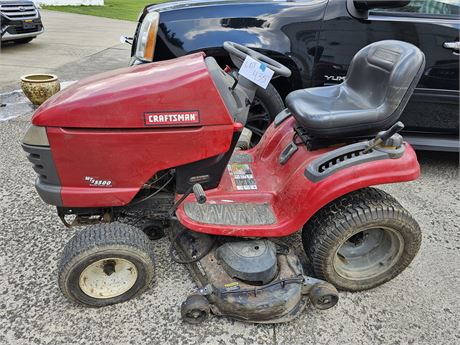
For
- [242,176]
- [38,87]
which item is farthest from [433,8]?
[38,87]

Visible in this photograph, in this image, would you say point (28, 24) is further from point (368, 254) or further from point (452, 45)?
point (368, 254)

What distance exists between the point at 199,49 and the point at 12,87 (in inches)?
145

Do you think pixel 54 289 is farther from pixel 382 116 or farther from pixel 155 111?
pixel 382 116

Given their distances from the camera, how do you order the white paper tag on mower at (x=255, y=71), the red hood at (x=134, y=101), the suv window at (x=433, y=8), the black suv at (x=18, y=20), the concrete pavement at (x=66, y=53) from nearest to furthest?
the red hood at (x=134, y=101) → the white paper tag on mower at (x=255, y=71) → the suv window at (x=433, y=8) → the concrete pavement at (x=66, y=53) → the black suv at (x=18, y=20)

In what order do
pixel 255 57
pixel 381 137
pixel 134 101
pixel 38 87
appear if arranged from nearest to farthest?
pixel 134 101
pixel 381 137
pixel 255 57
pixel 38 87

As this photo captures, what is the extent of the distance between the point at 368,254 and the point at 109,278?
56.9 inches

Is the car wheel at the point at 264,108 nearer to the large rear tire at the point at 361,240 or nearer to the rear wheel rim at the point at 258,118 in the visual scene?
the rear wheel rim at the point at 258,118

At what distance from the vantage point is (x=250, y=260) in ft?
6.53

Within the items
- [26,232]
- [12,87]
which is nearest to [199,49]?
[26,232]

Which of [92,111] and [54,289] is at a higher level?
[92,111]

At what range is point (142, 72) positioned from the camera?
200 cm

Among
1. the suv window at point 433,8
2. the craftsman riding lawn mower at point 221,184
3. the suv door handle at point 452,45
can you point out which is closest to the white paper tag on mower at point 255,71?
the craftsman riding lawn mower at point 221,184

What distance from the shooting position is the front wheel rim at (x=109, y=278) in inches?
79.0

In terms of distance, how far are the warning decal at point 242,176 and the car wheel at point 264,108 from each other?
0.86m
